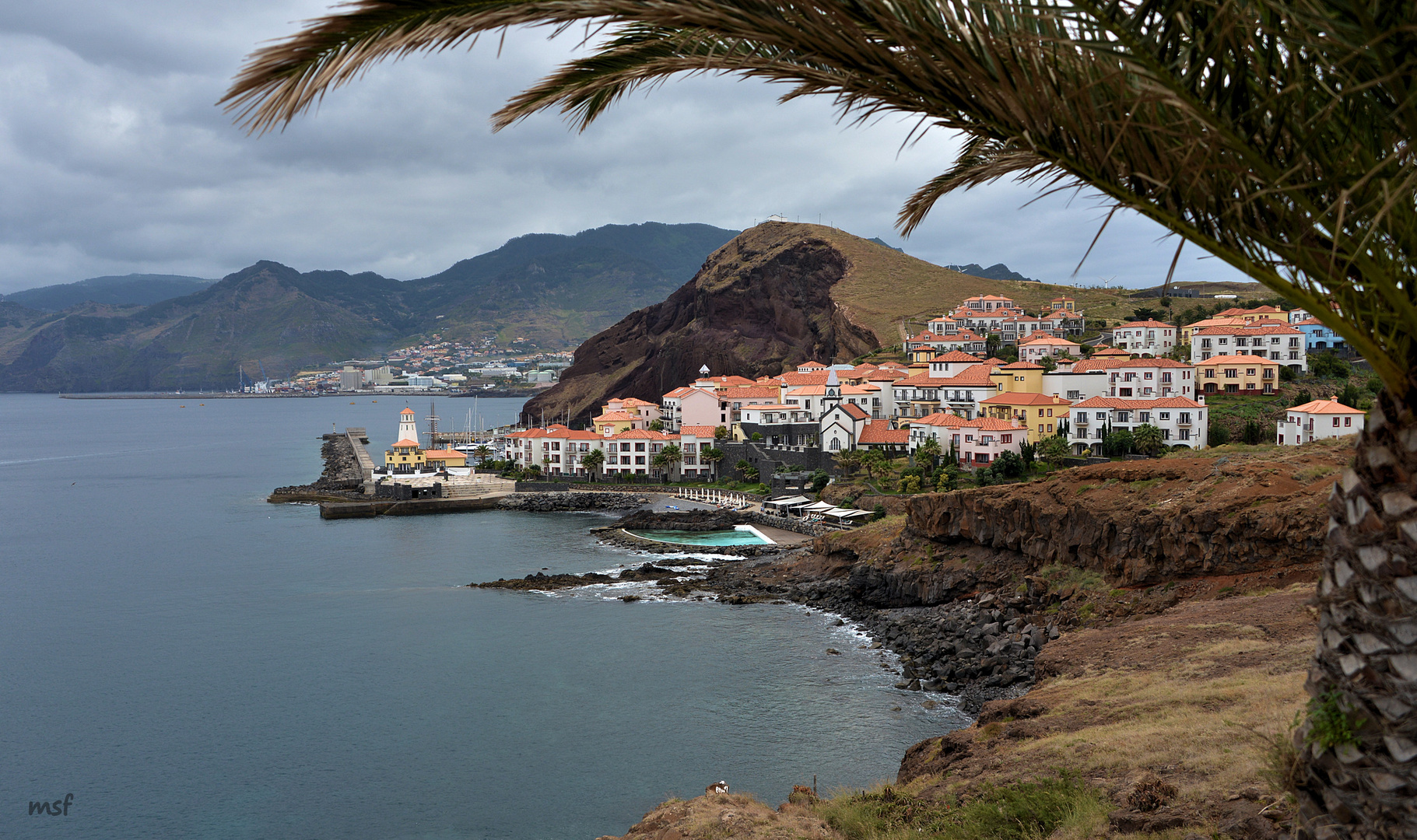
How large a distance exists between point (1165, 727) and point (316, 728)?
A: 64.9 feet

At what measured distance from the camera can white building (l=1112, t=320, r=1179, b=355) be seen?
62.3 metres

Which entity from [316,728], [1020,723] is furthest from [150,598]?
[1020,723]

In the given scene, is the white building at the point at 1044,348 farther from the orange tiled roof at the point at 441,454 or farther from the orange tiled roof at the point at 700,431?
the orange tiled roof at the point at 441,454

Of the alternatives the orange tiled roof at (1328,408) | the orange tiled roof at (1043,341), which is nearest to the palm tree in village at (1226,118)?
the orange tiled roof at (1328,408)

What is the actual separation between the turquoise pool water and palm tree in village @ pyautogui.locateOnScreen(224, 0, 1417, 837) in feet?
129

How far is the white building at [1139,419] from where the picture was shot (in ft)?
136

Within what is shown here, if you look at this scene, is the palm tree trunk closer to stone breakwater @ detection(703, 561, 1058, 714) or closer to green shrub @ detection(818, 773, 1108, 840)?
green shrub @ detection(818, 773, 1108, 840)

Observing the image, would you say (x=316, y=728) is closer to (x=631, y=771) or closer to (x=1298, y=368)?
(x=631, y=771)

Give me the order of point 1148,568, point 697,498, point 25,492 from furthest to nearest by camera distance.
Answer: point 25,492 → point 697,498 → point 1148,568

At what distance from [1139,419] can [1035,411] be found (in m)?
5.63

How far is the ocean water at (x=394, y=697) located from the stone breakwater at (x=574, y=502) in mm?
11945

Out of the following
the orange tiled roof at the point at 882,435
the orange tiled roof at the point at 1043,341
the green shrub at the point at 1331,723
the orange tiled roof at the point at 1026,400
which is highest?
the orange tiled roof at the point at 1043,341

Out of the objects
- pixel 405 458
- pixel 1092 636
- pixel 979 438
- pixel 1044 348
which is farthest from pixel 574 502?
pixel 1092 636

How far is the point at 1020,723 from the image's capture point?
12.5 meters
